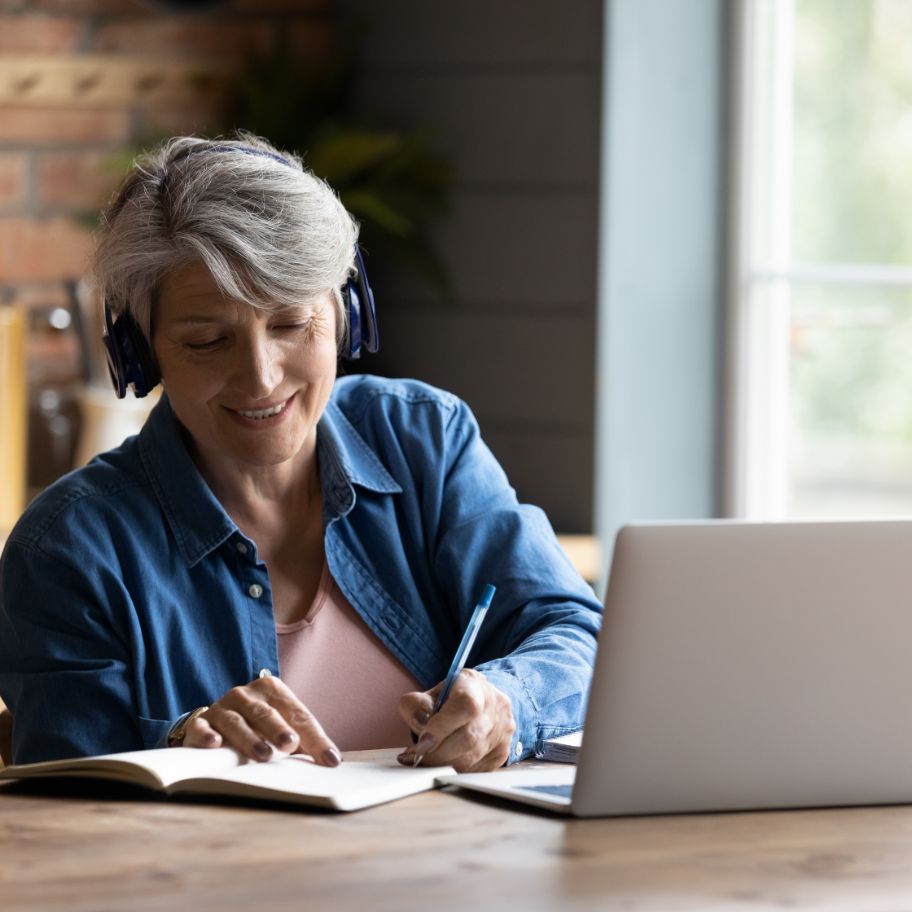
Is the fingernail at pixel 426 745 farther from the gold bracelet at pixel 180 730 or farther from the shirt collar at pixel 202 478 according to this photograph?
the shirt collar at pixel 202 478

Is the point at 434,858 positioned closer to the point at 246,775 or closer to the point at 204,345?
the point at 246,775

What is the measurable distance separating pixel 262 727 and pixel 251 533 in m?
0.43

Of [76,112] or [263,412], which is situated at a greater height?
[76,112]

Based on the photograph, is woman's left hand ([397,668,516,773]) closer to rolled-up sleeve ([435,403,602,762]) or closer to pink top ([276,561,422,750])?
rolled-up sleeve ([435,403,602,762])

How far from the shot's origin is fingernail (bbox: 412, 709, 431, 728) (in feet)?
4.30

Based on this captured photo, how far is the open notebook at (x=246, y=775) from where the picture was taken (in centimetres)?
117

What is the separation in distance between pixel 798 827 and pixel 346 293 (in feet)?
2.83

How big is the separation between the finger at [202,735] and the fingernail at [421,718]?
0.17 meters

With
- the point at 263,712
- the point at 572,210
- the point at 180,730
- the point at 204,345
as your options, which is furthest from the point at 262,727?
the point at 572,210

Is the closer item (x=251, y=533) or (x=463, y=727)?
(x=463, y=727)

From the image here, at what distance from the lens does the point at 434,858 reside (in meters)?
1.04

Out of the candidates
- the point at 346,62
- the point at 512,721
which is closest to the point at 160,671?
the point at 512,721

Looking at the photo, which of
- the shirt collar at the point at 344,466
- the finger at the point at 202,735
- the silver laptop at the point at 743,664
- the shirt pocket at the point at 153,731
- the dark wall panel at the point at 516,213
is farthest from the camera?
the dark wall panel at the point at 516,213

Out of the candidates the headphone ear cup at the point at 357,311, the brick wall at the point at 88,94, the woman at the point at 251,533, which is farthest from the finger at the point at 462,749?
the brick wall at the point at 88,94
